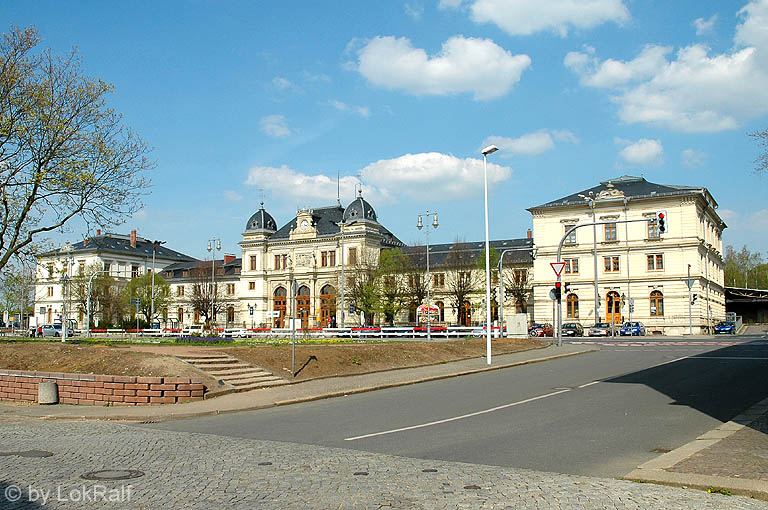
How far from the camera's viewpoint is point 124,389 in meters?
16.7

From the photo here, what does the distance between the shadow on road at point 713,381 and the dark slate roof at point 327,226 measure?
73.0 m

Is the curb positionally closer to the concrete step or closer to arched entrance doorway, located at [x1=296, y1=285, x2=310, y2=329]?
the concrete step

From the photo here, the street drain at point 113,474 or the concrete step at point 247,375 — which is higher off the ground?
the street drain at point 113,474

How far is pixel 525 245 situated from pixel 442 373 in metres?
72.0

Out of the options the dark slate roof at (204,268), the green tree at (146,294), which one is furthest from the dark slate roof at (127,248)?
the green tree at (146,294)

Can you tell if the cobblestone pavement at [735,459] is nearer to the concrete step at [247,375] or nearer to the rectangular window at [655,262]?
the concrete step at [247,375]

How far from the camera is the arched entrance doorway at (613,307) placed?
77375 millimetres

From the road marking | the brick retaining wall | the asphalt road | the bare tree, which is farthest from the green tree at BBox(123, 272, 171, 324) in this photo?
the road marking

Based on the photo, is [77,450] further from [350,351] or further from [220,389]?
[350,351]

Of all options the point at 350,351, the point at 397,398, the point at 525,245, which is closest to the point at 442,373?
the point at 350,351

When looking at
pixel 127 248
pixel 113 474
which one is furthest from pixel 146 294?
pixel 113 474

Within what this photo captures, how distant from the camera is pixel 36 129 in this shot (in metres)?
28.5

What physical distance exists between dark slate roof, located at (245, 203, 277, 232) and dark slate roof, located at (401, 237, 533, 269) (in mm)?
26057

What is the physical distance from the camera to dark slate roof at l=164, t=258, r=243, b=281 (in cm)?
10894
